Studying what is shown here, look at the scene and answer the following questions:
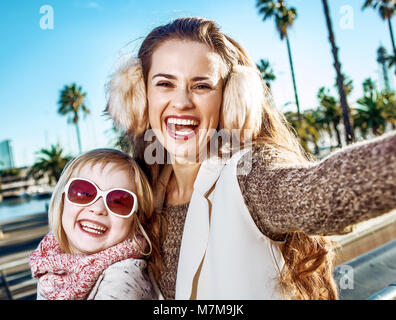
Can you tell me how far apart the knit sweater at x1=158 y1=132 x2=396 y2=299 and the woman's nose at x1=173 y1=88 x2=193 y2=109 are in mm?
403

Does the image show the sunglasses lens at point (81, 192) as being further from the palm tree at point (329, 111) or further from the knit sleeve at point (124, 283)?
the palm tree at point (329, 111)

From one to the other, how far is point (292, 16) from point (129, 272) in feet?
61.8

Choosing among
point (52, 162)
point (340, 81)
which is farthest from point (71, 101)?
point (340, 81)

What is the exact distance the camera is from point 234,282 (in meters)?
0.98

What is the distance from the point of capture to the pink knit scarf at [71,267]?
4.00 feet

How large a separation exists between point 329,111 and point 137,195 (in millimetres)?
35731

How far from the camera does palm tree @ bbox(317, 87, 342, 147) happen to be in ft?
110

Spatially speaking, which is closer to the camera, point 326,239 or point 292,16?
point 326,239

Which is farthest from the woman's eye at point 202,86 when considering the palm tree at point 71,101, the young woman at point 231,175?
the palm tree at point 71,101

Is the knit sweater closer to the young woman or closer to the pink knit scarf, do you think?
the young woman

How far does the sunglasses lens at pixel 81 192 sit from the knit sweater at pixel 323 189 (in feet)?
2.16

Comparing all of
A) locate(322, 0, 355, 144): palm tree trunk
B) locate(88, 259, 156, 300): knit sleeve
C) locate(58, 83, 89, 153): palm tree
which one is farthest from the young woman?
locate(58, 83, 89, 153): palm tree
